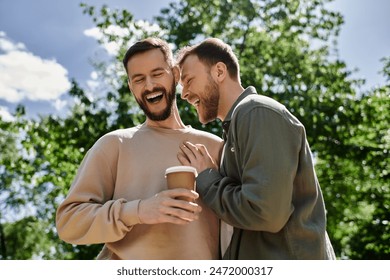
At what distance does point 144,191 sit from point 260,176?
653 mm

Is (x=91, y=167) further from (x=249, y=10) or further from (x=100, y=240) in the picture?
(x=249, y=10)

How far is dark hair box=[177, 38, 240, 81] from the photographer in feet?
9.33

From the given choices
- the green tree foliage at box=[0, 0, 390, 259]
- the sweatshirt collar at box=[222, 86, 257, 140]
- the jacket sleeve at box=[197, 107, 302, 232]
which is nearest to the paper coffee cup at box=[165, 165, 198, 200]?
the jacket sleeve at box=[197, 107, 302, 232]

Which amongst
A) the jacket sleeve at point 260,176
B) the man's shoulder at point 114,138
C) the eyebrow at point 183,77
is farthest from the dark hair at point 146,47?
the jacket sleeve at point 260,176

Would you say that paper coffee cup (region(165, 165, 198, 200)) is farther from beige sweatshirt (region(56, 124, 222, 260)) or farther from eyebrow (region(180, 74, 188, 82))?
eyebrow (region(180, 74, 188, 82))

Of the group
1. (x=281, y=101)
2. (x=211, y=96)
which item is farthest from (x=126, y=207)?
(x=281, y=101)

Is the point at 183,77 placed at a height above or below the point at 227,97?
above

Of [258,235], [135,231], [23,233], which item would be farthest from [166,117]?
[23,233]

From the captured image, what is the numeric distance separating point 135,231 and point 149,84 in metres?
0.77

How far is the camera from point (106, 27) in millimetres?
12117

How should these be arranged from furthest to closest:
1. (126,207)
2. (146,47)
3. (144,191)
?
(146,47) < (144,191) < (126,207)

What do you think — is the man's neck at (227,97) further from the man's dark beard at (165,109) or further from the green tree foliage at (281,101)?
the green tree foliage at (281,101)

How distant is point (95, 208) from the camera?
2393 mm

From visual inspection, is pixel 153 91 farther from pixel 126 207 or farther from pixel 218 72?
pixel 126 207
